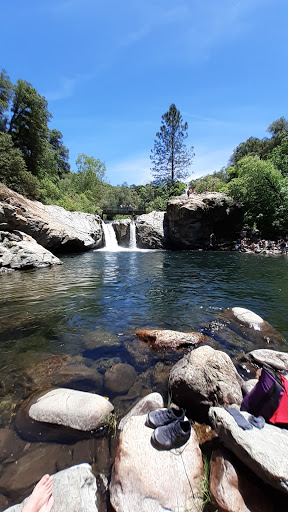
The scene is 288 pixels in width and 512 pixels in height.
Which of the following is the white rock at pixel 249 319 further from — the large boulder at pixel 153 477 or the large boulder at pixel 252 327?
the large boulder at pixel 153 477

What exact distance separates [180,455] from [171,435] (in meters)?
0.17

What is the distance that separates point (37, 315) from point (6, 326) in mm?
837

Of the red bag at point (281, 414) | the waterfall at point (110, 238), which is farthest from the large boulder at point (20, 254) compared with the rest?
the red bag at point (281, 414)

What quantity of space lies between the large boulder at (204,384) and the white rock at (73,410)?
39.9 inches

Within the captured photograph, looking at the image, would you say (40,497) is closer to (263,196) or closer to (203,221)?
(203,221)

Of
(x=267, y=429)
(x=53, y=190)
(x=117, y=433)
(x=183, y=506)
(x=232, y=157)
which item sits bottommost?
(x=117, y=433)

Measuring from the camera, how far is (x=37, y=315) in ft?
20.2

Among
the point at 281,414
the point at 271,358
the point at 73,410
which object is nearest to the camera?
the point at 281,414

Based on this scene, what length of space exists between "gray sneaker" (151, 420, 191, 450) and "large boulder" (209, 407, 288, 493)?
0.35m

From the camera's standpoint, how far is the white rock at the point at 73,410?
2674mm

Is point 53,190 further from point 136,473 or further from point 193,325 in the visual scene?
point 136,473

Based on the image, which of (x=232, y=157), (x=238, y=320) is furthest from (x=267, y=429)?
(x=232, y=157)

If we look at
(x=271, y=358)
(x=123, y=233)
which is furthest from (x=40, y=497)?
(x=123, y=233)

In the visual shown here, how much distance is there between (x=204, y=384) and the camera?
299 cm
